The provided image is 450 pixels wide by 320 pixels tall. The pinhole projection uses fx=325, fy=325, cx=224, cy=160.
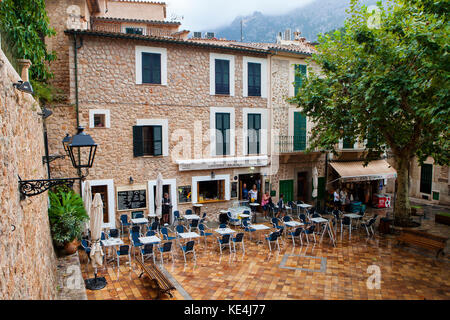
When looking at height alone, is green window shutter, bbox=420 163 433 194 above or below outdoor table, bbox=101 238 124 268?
above

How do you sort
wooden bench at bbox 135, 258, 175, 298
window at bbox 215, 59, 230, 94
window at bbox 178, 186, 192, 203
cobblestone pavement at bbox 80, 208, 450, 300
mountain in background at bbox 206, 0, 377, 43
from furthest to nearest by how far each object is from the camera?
mountain in background at bbox 206, 0, 377, 43 < window at bbox 215, 59, 230, 94 < window at bbox 178, 186, 192, 203 < cobblestone pavement at bbox 80, 208, 450, 300 < wooden bench at bbox 135, 258, 175, 298

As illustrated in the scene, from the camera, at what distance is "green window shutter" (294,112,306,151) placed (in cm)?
1889

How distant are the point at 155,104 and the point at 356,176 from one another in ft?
40.7

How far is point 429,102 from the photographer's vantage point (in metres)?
10.6

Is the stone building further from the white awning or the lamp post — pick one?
the lamp post

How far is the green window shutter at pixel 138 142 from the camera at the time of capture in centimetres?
1473

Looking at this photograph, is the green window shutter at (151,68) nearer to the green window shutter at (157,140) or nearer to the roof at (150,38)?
the roof at (150,38)

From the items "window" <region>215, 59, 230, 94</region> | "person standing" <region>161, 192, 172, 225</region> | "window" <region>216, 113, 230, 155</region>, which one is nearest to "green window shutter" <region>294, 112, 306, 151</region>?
"window" <region>216, 113, 230, 155</region>

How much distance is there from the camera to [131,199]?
48.5 ft

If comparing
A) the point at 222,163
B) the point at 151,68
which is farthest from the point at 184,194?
the point at 151,68

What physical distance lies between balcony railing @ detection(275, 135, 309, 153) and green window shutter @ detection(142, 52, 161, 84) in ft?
24.2

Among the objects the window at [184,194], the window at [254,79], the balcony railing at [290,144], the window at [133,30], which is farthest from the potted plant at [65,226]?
the window at [133,30]

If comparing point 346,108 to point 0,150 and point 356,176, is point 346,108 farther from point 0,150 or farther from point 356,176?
point 0,150

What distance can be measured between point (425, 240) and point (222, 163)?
912 cm
